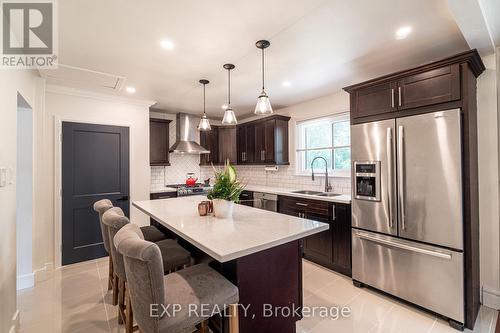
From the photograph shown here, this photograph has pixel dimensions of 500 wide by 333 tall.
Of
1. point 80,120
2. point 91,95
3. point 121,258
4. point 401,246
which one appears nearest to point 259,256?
point 121,258

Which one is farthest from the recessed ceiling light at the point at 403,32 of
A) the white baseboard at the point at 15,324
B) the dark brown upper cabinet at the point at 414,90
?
the white baseboard at the point at 15,324

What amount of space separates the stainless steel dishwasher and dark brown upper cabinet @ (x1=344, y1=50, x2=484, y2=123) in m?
1.80

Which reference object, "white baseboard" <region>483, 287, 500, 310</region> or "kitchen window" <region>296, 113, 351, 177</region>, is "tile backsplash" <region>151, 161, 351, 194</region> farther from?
"white baseboard" <region>483, 287, 500, 310</region>

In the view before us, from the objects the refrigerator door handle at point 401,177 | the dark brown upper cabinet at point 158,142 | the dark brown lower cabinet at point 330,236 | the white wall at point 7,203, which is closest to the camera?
the white wall at point 7,203

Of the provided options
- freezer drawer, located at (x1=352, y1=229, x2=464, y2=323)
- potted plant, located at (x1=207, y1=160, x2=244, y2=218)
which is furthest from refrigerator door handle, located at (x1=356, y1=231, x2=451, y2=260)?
potted plant, located at (x1=207, y1=160, x2=244, y2=218)

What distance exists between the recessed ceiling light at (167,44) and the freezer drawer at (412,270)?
9.12 ft

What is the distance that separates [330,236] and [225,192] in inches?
70.2

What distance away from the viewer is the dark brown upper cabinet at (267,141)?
4.36 meters

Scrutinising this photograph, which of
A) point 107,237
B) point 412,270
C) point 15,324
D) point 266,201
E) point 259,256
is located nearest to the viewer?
point 259,256

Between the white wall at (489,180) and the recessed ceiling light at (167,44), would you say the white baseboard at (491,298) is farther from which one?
the recessed ceiling light at (167,44)

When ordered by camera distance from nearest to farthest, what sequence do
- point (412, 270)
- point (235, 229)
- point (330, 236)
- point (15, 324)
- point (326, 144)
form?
1. point (235, 229)
2. point (15, 324)
3. point (412, 270)
4. point (330, 236)
5. point (326, 144)

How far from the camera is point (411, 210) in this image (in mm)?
2260

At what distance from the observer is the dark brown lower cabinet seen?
2895mm

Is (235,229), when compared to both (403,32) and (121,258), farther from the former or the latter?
(403,32)
